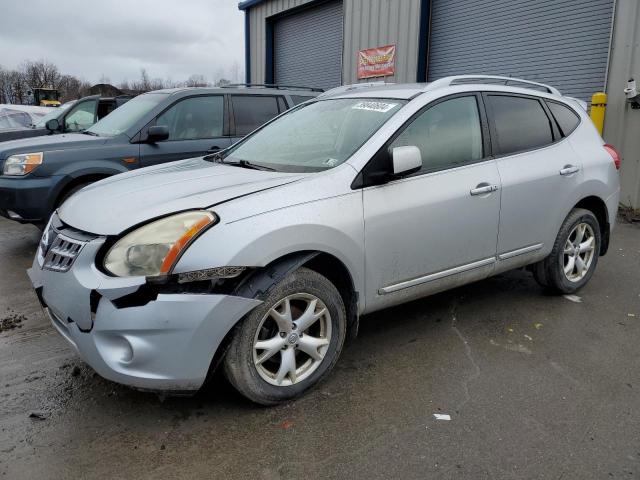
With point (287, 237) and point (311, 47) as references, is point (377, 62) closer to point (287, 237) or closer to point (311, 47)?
point (311, 47)

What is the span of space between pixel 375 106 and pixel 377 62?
921 cm

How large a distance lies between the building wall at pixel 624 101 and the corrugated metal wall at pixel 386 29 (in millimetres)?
4312

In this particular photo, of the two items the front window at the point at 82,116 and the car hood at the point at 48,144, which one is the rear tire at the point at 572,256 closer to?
the car hood at the point at 48,144

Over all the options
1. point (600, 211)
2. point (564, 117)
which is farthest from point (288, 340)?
point (600, 211)

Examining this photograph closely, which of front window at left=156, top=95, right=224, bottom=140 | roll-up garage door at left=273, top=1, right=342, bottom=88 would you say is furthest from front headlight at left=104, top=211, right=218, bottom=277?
roll-up garage door at left=273, top=1, right=342, bottom=88

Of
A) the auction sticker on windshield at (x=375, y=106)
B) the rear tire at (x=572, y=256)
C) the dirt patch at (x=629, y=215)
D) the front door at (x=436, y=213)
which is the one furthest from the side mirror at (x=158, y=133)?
the dirt patch at (x=629, y=215)

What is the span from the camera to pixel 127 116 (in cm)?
639

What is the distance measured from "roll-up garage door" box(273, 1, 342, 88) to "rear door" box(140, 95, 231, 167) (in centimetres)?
779

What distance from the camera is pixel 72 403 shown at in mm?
2785

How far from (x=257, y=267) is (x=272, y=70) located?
1517cm

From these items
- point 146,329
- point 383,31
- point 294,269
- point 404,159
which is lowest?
point 146,329

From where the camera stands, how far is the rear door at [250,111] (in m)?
6.54

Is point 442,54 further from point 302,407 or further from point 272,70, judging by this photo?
point 302,407

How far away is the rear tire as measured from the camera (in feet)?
13.6
